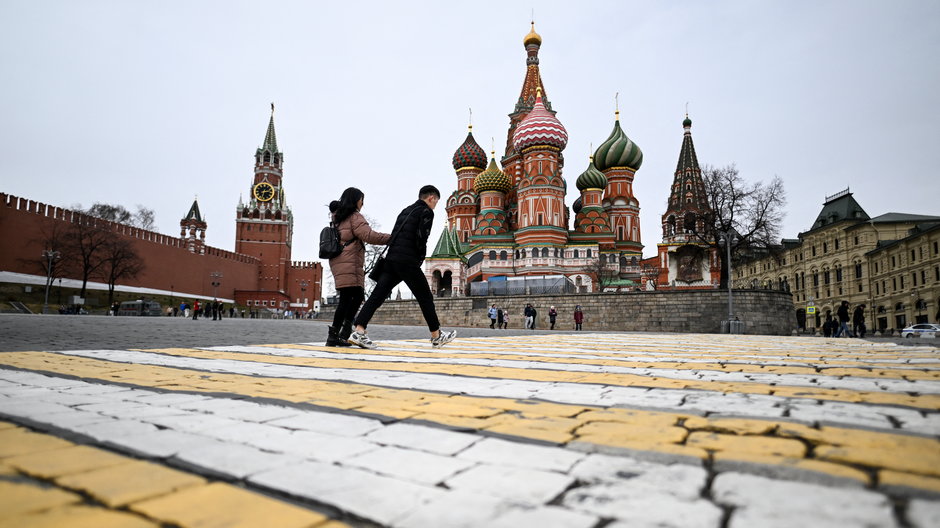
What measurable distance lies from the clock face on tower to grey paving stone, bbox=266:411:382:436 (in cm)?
8059

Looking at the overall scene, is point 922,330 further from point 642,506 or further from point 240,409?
point 240,409

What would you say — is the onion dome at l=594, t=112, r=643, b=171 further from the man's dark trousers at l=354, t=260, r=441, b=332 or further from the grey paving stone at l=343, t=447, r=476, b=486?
the grey paving stone at l=343, t=447, r=476, b=486

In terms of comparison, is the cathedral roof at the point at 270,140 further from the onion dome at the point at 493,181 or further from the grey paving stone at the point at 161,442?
the grey paving stone at the point at 161,442

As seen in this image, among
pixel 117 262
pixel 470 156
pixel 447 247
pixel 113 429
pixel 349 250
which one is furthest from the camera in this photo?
pixel 470 156

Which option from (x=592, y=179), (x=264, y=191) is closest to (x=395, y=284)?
(x=592, y=179)

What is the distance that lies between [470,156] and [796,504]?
54.1m

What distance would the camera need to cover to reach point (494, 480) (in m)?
1.29

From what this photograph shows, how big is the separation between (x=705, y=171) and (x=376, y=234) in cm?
2961

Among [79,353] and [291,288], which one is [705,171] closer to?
[79,353]

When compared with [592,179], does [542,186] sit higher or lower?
lower

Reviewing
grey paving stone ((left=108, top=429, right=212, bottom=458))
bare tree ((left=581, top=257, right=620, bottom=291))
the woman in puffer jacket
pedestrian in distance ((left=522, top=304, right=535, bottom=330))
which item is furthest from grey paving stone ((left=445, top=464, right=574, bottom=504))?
bare tree ((left=581, top=257, right=620, bottom=291))

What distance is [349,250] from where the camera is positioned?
231 inches

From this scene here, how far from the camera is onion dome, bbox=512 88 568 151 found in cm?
4478

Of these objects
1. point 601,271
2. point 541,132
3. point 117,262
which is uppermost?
point 541,132
